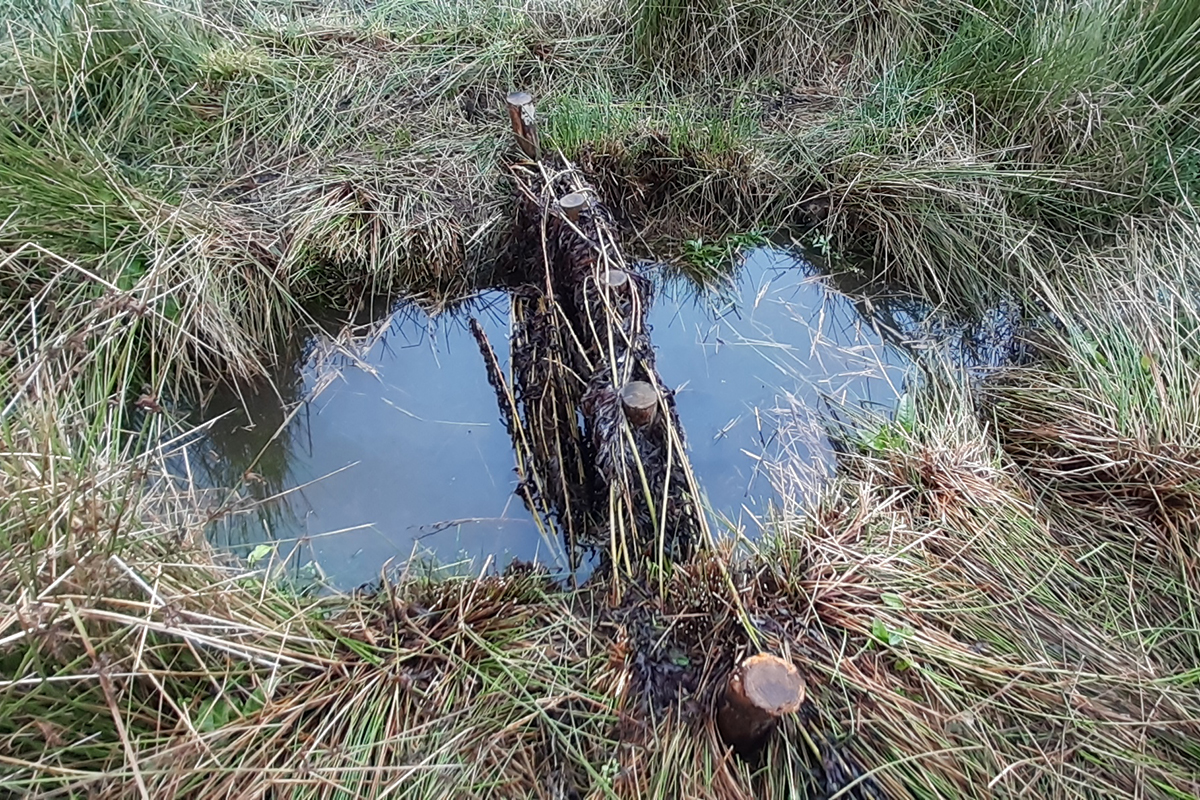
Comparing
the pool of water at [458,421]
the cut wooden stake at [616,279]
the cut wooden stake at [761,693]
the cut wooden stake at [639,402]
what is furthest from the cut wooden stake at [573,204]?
the cut wooden stake at [761,693]

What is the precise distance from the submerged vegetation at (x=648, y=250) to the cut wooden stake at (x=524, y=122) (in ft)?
0.60

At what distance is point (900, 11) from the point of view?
3.30 metres

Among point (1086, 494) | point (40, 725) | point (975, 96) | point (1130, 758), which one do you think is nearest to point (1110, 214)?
point (975, 96)

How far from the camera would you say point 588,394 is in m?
1.91

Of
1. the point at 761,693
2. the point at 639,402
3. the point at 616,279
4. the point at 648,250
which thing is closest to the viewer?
the point at 761,693

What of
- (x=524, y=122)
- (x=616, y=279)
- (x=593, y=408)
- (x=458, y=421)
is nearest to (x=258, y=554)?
(x=458, y=421)

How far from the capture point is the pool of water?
2100 mm

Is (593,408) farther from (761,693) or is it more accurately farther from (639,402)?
(761,693)

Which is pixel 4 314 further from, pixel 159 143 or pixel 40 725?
pixel 40 725

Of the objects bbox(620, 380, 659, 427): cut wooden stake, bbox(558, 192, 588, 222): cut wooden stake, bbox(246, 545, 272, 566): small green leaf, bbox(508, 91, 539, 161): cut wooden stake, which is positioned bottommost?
bbox(246, 545, 272, 566): small green leaf

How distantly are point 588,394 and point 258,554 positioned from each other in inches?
40.4

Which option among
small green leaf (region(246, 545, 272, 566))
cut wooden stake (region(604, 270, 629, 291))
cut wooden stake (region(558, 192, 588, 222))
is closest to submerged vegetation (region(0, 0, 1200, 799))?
small green leaf (region(246, 545, 272, 566))

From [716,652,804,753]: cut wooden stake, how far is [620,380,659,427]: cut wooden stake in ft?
2.07

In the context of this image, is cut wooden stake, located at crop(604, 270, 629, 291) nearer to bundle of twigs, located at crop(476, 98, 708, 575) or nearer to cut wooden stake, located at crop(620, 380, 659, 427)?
bundle of twigs, located at crop(476, 98, 708, 575)
